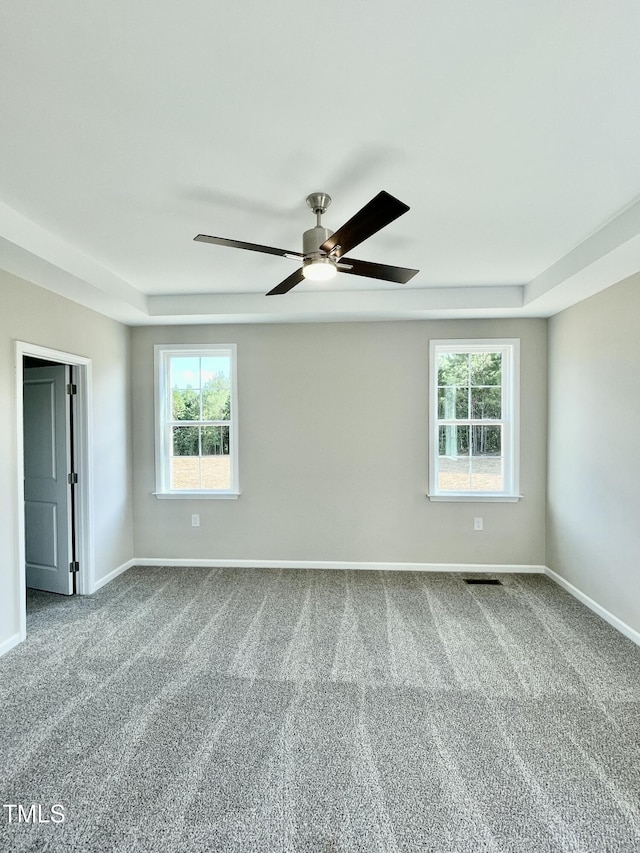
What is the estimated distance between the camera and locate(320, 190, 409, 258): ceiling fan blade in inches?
65.2

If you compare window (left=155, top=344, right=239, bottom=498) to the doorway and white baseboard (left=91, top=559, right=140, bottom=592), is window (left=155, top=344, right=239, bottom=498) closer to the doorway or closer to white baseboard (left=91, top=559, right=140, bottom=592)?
white baseboard (left=91, top=559, right=140, bottom=592)

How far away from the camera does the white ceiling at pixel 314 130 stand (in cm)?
130

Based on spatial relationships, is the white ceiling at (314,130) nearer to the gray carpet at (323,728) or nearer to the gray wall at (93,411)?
the gray wall at (93,411)

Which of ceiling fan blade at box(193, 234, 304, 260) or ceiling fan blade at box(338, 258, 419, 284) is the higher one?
ceiling fan blade at box(193, 234, 304, 260)

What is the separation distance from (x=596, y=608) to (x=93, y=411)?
4.62m

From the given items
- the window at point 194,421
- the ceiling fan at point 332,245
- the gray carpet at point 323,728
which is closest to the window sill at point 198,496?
the window at point 194,421

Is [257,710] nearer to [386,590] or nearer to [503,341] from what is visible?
[386,590]

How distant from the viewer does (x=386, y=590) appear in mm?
3832

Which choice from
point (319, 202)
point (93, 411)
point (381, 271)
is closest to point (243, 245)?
point (319, 202)

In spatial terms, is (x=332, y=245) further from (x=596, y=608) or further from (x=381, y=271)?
(x=596, y=608)

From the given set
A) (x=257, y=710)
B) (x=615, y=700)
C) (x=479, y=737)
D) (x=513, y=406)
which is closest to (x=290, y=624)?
(x=257, y=710)

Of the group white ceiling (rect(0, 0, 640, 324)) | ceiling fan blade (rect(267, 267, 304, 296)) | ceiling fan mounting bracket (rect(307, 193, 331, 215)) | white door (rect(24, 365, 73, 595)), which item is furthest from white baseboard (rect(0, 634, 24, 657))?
ceiling fan mounting bracket (rect(307, 193, 331, 215))

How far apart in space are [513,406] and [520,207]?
228 centimetres

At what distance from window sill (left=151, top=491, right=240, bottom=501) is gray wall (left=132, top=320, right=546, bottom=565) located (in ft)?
0.26
